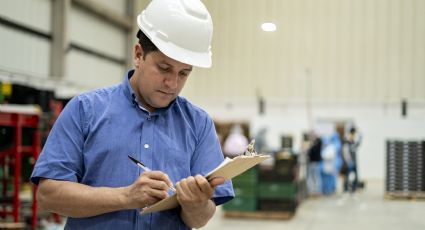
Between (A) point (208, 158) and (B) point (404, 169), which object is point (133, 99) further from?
(B) point (404, 169)

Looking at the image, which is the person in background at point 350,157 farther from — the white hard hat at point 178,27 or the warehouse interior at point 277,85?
the white hard hat at point 178,27

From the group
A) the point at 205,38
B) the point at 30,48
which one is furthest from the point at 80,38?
the point at 205,38

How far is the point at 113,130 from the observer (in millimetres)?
1484

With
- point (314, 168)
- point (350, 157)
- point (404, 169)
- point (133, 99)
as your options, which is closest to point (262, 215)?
point (404, 169)

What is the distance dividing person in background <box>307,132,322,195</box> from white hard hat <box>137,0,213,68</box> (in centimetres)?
924

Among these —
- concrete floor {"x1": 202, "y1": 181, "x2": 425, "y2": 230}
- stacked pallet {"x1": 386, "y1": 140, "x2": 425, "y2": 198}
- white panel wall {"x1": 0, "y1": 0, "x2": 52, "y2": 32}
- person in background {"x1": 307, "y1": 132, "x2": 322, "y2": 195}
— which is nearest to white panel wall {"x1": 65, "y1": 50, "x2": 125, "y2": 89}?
white panel wall {"x1": 0, "y1": 0, "x2": 52, "y2": 32}

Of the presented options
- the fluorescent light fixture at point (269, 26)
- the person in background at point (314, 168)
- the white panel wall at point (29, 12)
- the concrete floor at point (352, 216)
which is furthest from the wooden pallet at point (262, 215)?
the fluorescent light fixture at point (269, 26)

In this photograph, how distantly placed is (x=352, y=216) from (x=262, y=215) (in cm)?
212

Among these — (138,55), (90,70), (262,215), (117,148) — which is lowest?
(262,215)

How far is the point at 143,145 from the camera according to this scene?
4.94 feet

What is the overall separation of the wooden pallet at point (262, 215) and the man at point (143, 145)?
20.1ft

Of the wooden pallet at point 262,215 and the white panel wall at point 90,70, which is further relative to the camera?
the white panel wall at point 90,70

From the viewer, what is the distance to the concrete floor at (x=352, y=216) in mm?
4371

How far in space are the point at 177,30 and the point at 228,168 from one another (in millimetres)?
477
